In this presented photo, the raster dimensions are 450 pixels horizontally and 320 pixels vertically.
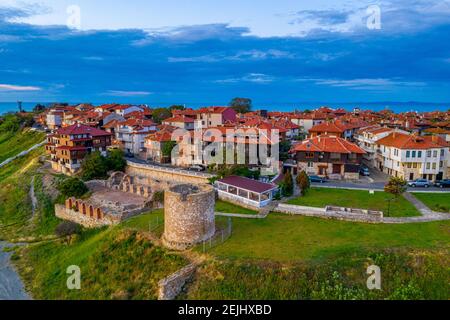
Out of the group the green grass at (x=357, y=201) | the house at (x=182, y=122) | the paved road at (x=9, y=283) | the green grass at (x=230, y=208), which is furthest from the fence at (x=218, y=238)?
the house at (x=182, y=122)

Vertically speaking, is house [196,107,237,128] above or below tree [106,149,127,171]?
above

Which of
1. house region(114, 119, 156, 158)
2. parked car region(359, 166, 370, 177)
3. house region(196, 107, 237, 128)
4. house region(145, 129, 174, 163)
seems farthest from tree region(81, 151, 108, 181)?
parked car region(359, 166, 370, 177)

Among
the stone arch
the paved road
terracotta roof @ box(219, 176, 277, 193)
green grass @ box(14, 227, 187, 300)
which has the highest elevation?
terracotta roof @ box(219, 176, 277, 193)

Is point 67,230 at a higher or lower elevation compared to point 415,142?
lower

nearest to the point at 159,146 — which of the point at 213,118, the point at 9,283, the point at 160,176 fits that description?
the point at 160,176

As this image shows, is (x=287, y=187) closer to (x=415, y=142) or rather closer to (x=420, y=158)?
(x=420, y=158)

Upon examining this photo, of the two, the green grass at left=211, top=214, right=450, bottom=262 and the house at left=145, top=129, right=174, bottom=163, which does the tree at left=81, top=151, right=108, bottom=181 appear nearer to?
the house at left=145, top=129, right=174, bottom=163

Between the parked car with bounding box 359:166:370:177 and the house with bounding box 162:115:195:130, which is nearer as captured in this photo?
the parked car with bounding box 359:166:370:177

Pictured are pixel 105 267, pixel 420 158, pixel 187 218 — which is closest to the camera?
pixel 187 218
